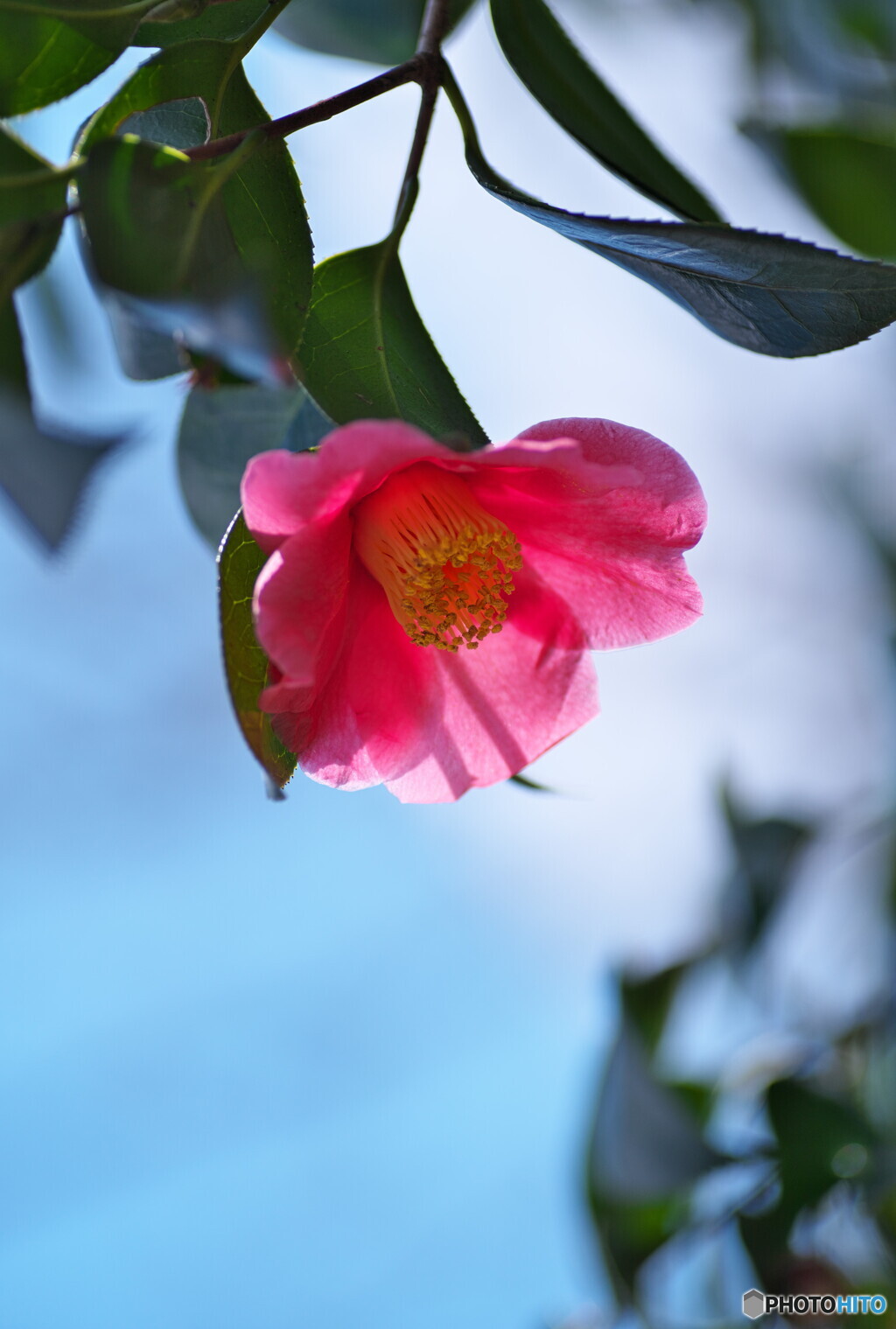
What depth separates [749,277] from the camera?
0.44m

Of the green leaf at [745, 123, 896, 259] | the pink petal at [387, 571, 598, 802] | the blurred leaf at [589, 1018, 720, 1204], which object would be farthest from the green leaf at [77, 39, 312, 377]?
the blurred leaf at [589, 1018, 720, 1204]

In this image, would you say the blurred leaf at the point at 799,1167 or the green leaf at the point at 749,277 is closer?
the green leaf at the point at 749,277

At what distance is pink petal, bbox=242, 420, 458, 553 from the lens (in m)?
0.40

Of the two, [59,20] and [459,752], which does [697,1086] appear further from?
[59,20]

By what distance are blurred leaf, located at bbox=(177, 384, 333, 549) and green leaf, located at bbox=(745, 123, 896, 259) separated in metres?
0.57

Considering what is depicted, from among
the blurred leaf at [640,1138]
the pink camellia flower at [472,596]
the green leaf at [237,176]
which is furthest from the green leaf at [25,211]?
the blurred leaf at [640,1138]

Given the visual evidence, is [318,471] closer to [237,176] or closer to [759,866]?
[237,176]

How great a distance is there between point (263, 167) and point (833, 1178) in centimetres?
87

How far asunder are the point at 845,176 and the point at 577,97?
0.44 meters

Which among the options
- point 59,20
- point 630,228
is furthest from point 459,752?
point 59,20

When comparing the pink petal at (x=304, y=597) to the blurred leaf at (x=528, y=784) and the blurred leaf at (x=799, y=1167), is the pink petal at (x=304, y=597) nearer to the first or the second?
the blurred leaf at (x=528, y=784)

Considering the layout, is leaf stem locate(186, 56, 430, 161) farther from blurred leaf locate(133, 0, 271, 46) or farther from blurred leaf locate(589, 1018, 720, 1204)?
blurred leaf locate(589, 1018, 720, 1204)

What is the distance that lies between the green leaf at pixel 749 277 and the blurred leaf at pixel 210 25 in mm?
149

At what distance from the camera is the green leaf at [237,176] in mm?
412
